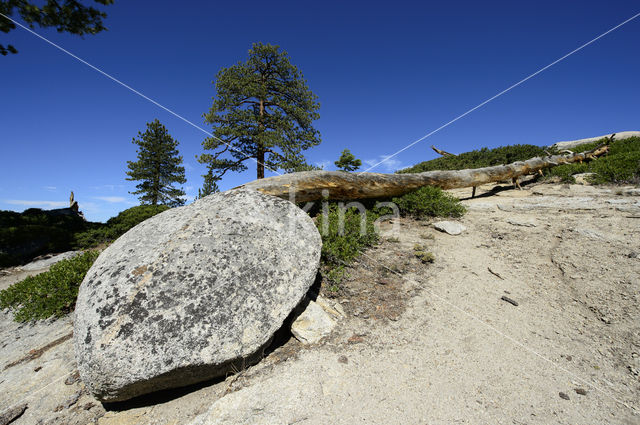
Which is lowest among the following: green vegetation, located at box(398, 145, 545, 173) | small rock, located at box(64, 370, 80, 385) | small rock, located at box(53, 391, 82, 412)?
small rock, located at box(53, 391, 82, 412)

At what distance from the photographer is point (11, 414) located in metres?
2.82

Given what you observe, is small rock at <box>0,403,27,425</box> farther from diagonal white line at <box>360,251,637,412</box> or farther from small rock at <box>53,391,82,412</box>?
diagonal white line at <box>360,251,637,412</box>

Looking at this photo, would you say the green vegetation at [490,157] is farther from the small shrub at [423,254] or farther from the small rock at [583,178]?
the small shrub at [423,254]

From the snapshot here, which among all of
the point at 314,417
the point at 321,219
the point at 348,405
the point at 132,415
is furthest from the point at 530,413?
the point at 321,219

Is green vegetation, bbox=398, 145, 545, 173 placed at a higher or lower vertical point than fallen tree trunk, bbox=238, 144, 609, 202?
higher

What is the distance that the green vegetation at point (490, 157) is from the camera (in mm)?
17203

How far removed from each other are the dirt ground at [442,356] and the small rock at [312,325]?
0.11m

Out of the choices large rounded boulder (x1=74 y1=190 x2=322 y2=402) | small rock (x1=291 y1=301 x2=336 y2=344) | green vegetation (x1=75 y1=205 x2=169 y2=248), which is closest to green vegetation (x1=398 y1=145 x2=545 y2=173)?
small rock (x1=291 y1=301 x2=336 y2=344)

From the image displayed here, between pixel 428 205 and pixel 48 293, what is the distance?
33.0 feet

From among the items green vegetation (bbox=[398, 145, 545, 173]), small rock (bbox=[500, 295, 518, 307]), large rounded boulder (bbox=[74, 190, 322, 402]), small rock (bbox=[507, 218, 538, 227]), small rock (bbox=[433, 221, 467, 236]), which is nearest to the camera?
large rounded boulder (bbox=[74, 190, 322, 402])

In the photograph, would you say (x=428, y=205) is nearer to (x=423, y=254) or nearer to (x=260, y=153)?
(x=423, y=254)

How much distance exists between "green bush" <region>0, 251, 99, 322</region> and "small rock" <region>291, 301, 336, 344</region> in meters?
4.89

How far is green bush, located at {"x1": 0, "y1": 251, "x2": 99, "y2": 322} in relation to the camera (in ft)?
15.8

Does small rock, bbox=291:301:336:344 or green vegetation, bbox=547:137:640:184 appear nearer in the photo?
small rock, bbox=291:301:336:344
